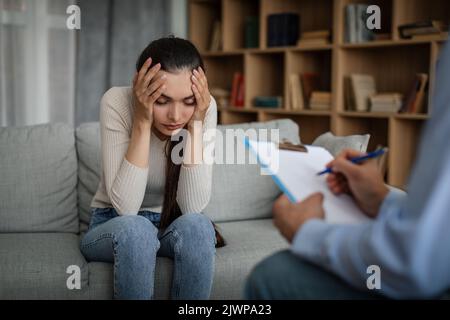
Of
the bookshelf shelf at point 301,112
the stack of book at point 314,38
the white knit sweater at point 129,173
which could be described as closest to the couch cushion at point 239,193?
the white knit sweater at point 129,173

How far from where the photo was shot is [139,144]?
5.52 feet

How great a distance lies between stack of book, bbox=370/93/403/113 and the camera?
3211 mm

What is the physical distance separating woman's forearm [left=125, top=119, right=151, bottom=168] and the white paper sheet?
63 cm

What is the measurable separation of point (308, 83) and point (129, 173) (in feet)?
7.53

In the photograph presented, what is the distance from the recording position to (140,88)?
5.47 ft

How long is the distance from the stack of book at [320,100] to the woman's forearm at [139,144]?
206cm

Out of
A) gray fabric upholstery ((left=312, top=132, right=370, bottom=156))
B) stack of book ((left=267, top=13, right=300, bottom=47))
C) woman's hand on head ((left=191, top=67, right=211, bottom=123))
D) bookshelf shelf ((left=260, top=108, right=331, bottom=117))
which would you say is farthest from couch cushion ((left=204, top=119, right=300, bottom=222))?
stack of book ((left=267, top=13, right=300, bottom=47))

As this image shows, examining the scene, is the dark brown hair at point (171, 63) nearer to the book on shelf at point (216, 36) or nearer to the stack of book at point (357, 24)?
the stack of book at point (357, 24)

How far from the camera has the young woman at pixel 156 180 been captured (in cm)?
156

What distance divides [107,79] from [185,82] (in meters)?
2.55

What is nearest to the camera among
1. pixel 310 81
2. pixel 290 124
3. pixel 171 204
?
pixel 171 204

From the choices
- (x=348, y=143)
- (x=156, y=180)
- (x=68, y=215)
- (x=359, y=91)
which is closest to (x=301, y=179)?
(x=156, y=180)
